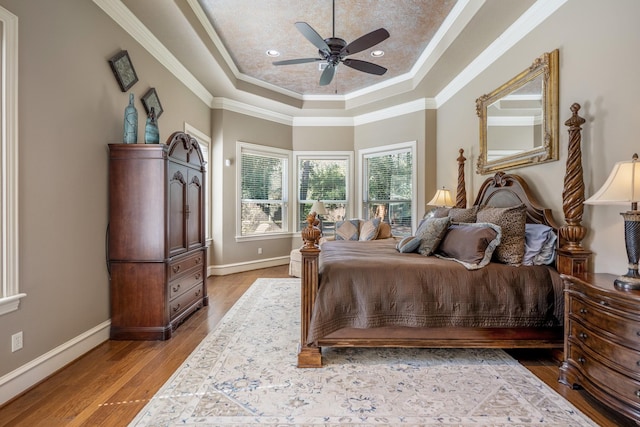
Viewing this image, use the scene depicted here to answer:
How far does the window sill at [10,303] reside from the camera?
187 centimetres

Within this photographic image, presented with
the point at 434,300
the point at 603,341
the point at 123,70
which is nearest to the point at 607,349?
the point at 603,341

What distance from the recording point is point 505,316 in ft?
7.48

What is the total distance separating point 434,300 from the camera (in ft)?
7.49

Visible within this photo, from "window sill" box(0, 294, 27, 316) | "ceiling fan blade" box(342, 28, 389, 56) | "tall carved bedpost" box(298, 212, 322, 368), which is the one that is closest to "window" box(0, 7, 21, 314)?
"window sill" box(0, 294, 27, 316)

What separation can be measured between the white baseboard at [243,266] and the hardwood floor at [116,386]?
2.38 m

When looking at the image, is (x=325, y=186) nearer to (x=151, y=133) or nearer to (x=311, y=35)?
(x=311, y=35)

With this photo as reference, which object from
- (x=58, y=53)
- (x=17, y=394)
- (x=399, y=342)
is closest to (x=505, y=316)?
(x=399, y=342)

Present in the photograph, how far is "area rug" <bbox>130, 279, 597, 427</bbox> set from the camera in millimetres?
1737

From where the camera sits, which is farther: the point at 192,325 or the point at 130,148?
the point at 192,325

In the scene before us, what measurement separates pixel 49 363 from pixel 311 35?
3.28m

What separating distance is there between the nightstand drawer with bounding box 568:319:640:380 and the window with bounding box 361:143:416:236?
11.8 ft

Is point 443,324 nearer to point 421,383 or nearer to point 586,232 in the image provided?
point 421,383

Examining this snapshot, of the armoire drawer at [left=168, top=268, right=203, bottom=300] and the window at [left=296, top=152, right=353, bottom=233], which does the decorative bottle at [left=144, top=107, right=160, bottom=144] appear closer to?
the armoire drawer at [left=168, top=268, right=203, bottom=300]

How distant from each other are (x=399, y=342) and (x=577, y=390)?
1.11 meters
